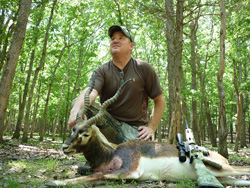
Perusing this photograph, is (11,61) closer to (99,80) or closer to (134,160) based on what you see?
(99,80)

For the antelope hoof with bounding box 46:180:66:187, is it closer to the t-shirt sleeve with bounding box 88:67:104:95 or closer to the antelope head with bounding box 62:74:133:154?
the antelope head with bounding box 62:74:133:154

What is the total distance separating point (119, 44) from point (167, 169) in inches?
107

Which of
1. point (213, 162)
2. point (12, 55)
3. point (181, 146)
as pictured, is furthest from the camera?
point (12, 55)

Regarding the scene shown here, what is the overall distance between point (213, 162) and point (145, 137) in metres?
1.41

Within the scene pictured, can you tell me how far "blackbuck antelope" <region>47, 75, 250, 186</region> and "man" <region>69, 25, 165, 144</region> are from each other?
2.85 feet

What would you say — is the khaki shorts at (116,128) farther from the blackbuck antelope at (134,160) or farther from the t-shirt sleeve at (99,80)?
the blackbuck antelope at (134,160)

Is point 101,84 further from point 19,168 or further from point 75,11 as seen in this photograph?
point 75,11

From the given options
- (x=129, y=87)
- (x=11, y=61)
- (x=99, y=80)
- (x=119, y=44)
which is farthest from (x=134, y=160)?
(x=11, y=61)

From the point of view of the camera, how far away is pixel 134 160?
3621 mm

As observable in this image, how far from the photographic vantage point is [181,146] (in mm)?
3789

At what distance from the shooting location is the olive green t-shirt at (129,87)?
Answer: 15.8 feet

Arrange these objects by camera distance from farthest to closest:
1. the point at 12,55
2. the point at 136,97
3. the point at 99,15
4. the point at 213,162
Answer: the point at 99,15 → the point at 12,55 → the point at 136,97 → the point at 213,162

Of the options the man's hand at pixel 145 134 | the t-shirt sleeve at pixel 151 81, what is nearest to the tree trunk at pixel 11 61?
the t-shirt sleeve at pixel 151 81

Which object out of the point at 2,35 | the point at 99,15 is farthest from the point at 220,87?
the point at 99,15
